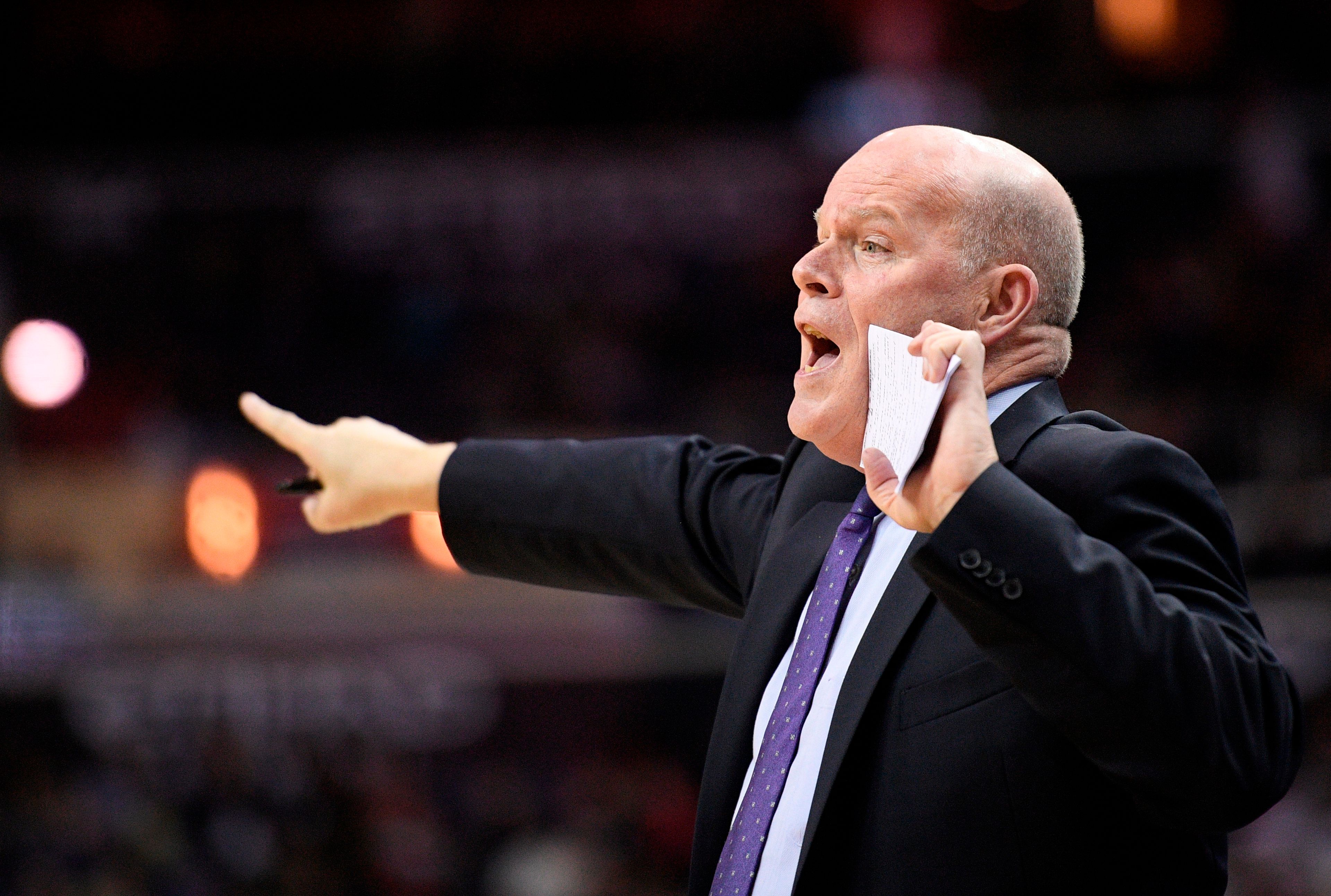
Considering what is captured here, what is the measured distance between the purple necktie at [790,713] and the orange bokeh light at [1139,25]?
6.27 m

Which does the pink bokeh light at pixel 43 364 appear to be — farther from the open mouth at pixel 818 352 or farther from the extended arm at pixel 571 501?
the open mouth at pixel 818 352

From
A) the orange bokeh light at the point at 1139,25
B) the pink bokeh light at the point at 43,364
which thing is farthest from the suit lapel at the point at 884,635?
the orange bokeh light at the point at 1139,25

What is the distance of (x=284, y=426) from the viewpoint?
200 cm

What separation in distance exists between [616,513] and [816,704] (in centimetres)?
52

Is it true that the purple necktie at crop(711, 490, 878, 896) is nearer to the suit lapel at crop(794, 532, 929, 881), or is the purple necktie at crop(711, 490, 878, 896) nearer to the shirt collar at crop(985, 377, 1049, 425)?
the suit lapel at crop(794, 532, 929, 881)

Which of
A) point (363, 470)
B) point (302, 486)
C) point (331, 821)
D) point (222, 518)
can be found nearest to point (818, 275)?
point (363, 470)

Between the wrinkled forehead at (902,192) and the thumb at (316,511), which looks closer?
the wrinkled forehead at (902,192)

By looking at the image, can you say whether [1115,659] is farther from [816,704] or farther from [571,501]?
[571,501]

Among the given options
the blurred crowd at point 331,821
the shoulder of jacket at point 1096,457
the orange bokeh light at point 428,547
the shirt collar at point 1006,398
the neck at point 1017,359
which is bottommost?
the blurred crowd at point 331,821

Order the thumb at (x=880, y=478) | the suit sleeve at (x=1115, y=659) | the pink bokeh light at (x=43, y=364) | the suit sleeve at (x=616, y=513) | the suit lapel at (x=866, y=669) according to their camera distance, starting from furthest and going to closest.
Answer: the pink bokeh light at (x=43, y=364), the suit sleeve at (x=616, y=513), the suit lapel at (x=866, y=669), the thumb at (x=880, y=478), the suit sleeve at (x=1115, y=659)

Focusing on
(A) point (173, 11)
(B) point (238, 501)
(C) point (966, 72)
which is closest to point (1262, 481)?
(C) point (966, 72)

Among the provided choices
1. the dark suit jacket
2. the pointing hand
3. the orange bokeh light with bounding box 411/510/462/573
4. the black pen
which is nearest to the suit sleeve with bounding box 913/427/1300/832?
the dark suit jacket

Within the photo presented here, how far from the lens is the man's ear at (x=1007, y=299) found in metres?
1.44

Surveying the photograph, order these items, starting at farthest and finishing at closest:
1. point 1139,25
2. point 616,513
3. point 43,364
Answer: point 1139,25 < point 43,364 < point 616,513
